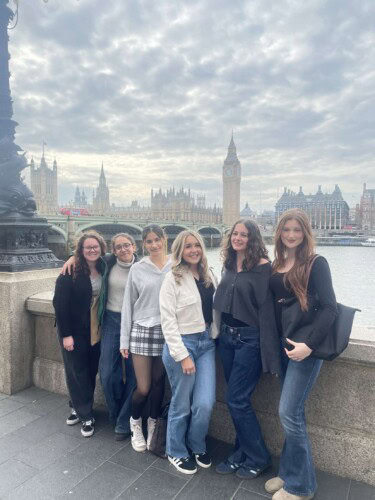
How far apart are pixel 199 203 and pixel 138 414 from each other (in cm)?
9000

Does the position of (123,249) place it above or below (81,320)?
above

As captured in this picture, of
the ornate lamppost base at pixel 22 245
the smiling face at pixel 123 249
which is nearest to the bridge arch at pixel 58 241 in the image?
the ornate lamppost base at pixel 22 245

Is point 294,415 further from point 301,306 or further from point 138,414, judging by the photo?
point 138,414

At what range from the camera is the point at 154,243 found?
2.33 m

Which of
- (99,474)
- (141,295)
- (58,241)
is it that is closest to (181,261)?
(141,295)

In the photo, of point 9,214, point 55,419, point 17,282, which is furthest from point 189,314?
point 9,214

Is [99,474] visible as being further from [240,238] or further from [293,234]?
[293,234]

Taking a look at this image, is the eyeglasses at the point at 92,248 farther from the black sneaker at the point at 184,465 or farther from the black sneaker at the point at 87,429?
the black sneaker at the point at 184,465

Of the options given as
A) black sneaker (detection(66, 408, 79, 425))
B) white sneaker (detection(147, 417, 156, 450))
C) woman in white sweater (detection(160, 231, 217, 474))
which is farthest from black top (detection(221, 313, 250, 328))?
black sneaker (detection(66, 408, 79, 425))

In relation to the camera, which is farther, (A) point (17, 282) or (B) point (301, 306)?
(A) point (17, 282)

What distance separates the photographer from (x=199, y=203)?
9144 cm

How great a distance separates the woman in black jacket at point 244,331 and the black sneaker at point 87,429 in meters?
0.93

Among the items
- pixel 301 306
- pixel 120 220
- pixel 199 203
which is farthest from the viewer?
pixel 199 203

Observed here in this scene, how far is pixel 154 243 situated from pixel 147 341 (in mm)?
618
